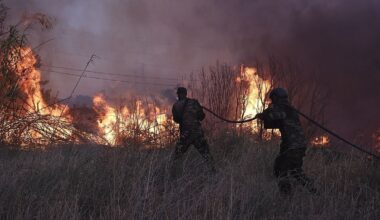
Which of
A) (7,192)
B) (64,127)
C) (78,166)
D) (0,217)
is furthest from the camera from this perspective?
(64,127)

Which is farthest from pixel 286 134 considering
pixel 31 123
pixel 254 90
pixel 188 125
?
pixel 254 90

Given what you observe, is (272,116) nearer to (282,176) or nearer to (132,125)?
(282,176)

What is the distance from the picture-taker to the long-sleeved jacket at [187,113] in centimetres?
772

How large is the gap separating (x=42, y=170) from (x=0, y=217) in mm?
1038

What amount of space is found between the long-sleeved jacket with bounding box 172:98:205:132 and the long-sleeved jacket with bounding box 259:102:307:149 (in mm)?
2209

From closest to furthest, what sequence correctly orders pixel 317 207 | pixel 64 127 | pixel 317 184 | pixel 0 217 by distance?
1. pixel 0 217
2. pixel 317 207
3. pixel 317 184
4. pixel 64 127

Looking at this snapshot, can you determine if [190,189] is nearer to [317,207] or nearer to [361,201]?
[317,207]

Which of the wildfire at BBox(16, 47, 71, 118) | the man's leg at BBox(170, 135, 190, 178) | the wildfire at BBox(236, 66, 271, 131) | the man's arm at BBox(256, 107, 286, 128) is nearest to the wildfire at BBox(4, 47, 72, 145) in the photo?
the wildfire at BBox(16, 47, 71, 118)

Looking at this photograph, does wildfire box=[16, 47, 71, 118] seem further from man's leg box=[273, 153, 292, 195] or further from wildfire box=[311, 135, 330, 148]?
wildfire box=[311, 135, 330, 148]

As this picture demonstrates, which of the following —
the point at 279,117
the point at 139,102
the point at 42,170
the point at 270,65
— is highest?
the point at 270,65

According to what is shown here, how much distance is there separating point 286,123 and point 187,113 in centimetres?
248

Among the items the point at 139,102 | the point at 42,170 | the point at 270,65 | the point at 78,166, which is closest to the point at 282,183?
the point at 78,166

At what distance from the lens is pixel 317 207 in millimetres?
4598

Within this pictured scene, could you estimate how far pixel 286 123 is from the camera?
5.62 metres
